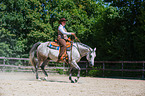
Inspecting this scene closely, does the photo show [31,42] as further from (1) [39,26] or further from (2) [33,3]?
(2) [33,3]

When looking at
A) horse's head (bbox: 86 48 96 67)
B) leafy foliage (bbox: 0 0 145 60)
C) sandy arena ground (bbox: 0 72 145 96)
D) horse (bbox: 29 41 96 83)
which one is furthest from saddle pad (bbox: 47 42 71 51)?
leafy foliage (bbox: 0 0 145 60)

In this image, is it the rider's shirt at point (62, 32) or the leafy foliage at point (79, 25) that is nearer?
the rider's shirt at point (62, 32)

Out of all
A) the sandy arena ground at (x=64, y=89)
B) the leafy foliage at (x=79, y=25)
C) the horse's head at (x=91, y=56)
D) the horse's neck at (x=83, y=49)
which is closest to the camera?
the sandy arena ground at (x=64, y=89)

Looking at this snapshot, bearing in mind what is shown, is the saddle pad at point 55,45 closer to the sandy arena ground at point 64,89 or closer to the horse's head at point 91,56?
the horse's head at point 91,56

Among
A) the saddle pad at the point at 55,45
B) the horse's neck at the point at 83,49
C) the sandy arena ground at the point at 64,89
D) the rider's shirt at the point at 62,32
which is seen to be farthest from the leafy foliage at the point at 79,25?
the sandy arena ground at the point at 64,89

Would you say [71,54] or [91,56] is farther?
[71,54]

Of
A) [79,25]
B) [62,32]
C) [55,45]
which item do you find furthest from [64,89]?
[79,25]

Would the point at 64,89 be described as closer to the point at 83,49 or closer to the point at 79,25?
the point at 83,49

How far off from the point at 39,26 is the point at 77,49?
16.1 m

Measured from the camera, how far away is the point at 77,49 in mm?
11281

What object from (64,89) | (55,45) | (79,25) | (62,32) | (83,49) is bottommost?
(64,89)

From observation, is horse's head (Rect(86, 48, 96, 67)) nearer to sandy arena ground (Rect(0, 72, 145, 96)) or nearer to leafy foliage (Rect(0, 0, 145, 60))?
sandy arena ground (Rect(0, 72, 145, 96))

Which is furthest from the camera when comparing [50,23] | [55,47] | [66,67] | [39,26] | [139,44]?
[50,23]

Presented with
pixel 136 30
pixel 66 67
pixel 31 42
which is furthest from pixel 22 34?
pixel 136 30
